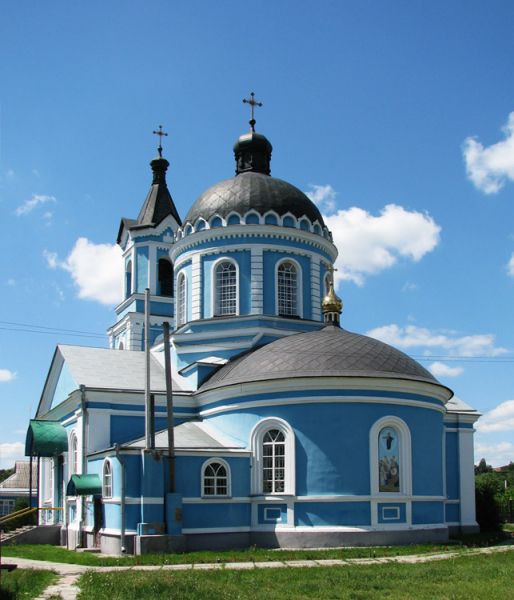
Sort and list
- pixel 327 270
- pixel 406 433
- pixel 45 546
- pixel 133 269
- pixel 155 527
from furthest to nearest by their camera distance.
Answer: pixel 133 269, pixel 327 270, pixel 45 546, pixel 406 433, pixel 155 527

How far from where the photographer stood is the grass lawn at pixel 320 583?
35.6ft

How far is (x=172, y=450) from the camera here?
19.2 meters

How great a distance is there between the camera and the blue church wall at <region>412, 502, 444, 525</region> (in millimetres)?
20141

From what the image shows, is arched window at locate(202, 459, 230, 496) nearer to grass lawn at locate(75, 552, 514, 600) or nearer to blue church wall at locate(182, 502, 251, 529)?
blue church wall at locate(182, 502, 251, 529)

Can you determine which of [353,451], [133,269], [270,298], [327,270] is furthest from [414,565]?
[133,269]

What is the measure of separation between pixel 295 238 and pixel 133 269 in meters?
10.2

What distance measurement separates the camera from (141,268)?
1326 inches

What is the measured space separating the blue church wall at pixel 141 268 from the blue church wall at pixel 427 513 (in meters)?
16.5

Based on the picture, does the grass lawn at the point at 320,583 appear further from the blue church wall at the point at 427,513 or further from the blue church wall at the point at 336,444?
the blue church wall at the point at 427,513

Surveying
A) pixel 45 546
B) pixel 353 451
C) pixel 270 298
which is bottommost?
pixel 45 546

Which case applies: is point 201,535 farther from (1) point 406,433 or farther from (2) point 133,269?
(2) point 133,269

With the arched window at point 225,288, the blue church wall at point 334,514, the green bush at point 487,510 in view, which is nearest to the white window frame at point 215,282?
the arched window at point 225,288

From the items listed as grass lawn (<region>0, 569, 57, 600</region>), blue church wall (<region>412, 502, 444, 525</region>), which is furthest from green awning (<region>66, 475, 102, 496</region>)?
blue church wall (<region>412, 502, 444, 525</region>)

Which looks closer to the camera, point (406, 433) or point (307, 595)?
point (307, 595)
